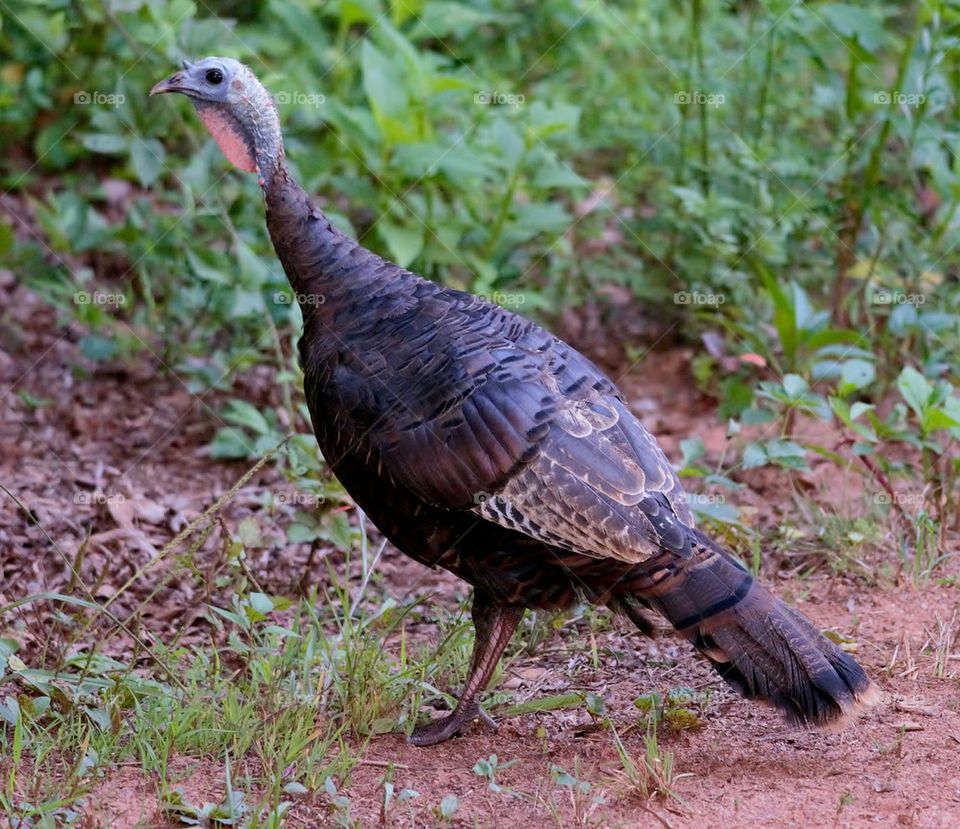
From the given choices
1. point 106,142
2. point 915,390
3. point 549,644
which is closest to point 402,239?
point 106,142

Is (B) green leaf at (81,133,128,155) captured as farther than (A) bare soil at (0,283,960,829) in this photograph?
Yes

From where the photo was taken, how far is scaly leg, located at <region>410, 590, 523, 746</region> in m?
3.95

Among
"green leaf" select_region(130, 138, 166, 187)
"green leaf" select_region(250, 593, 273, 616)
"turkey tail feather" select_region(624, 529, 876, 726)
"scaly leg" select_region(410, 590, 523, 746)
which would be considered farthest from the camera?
"green leaf" select_region(130, 138, 166, 187)

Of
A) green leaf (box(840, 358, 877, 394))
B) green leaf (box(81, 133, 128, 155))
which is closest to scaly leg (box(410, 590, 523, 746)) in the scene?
green leaf (box(840, 358, 877, 394))

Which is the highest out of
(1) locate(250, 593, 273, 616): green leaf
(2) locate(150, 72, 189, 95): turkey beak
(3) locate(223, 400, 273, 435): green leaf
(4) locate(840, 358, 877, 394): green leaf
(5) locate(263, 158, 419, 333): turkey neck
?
(2) locate(150, 72, 189, 95): turkey beak

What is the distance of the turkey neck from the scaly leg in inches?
38.0

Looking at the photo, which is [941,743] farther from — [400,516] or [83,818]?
[83,818]

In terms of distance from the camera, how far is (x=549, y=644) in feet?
14.8

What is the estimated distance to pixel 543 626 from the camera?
4492 millimetres

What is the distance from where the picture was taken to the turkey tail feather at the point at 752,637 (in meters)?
3.60

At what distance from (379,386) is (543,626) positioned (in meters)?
1.16

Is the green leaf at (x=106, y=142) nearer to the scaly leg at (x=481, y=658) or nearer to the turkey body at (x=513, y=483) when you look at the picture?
the turkey body at (x=513, y=483)

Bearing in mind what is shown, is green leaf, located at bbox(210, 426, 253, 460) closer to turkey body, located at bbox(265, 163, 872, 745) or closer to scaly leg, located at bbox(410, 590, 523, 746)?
turkey body, located at bbox(265, 163, 872, 745)

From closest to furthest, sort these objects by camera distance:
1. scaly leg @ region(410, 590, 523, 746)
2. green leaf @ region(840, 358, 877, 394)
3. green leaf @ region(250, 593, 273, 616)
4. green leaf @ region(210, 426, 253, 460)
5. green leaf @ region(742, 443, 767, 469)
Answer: green leaf @ region(250, 593, 273, 616) → scaly leg @ region(410, 590, 523, 746) → green leaf @ region(742, 443, 767, 469) → green leaf @ region(840, 358, 877, 394) → green leaf @ region(210, 426, 253, 460)
